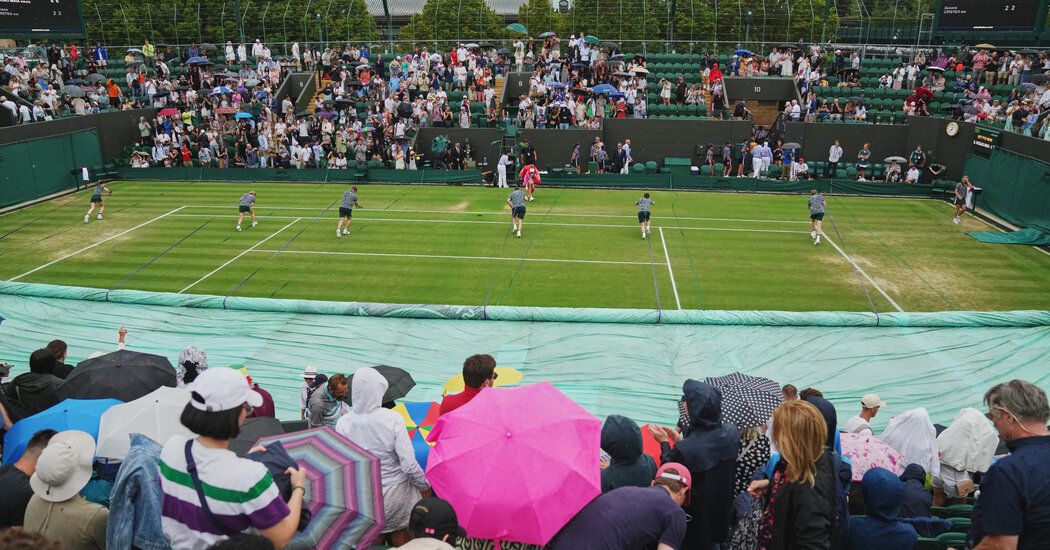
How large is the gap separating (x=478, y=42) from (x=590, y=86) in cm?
865

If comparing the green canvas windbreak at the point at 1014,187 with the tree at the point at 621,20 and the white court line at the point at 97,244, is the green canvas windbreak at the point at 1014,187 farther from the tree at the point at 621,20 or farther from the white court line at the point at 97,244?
the white court line at the point at 97,244

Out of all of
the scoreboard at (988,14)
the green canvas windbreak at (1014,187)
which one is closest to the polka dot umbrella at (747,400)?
the green canvas windbreak at (1014,187)

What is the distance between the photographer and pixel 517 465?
5.37 meters

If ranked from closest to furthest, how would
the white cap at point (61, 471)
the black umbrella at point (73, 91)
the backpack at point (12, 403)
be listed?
the white cap at point (61, 471) → the backpack at point (12, 403) → the black umbrella at point (73, 91)

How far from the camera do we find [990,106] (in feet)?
106

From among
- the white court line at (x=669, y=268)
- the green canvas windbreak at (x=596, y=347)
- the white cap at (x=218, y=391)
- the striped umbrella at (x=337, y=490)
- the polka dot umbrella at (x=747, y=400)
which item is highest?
the white cap at (x=218, y=391)

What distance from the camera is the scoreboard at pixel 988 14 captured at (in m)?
34.2

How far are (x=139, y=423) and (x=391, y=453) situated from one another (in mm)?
2479

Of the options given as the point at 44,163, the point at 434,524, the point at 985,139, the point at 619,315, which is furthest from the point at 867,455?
the point at 44,163

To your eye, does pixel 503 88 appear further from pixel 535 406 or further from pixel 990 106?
pixel 535 406

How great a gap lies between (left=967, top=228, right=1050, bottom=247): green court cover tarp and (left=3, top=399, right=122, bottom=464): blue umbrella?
24.8 metres

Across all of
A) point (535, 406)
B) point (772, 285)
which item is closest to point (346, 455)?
point (535, 406)

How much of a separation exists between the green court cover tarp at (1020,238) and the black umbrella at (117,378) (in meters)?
23.9

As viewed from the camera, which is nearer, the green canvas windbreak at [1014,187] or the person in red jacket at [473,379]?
the person in red jacket at [473,379]
